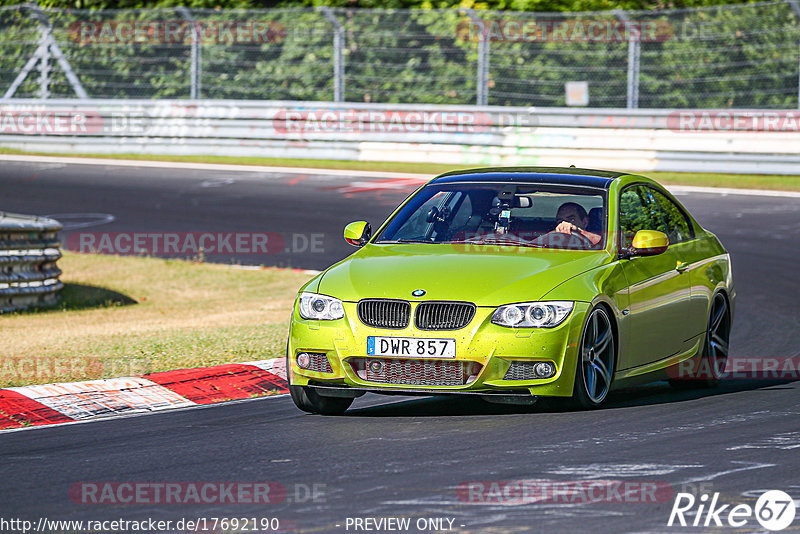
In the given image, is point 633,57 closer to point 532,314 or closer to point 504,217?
point 504,217

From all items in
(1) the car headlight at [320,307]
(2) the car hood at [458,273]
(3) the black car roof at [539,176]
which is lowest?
(1) the car headlight at [320,307]

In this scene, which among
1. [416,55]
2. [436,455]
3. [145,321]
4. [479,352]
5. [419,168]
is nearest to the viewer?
[436,455]

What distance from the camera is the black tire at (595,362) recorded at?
26.2ft

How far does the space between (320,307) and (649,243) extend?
2.15 meters

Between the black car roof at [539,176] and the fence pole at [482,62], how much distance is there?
52.2 ft

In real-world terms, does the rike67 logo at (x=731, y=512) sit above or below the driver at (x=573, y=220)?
below

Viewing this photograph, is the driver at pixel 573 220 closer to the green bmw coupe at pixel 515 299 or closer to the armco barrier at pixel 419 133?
the green bmw coupe at pixel 515 299

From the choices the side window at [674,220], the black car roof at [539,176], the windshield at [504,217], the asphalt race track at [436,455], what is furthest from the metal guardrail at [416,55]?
the windshield at [504,217]

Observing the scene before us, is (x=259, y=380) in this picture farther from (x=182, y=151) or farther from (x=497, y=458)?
(x=182, y=151)

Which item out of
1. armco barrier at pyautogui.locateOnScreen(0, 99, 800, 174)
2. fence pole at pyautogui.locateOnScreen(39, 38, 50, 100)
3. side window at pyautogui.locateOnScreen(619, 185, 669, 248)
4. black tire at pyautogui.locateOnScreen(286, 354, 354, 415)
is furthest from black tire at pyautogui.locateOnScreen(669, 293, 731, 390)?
fence pole at pyautogui.locateOnScreen(39, 38, 50, 100)

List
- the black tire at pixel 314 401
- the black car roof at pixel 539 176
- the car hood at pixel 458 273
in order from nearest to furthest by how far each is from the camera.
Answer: the car hood at pixel 458 273 < the black tire at pixel 314 401 < the black car roof at pixel 539 176

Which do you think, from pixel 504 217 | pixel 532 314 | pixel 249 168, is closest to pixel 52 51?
pixel 249 168

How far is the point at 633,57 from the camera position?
2416cm

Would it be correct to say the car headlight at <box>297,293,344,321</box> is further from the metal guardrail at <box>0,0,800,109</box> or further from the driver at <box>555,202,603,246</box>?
the metal guardrail at <box>0,0,800,109</box>
